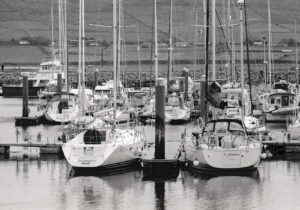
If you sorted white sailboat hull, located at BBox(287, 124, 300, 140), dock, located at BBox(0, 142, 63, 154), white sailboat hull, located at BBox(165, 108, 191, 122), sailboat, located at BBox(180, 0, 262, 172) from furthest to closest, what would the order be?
1. white sailboat hull, located at BBox(165, 108, 191, 122)
2. white sailboat hull, located at BBox(287, 124, 300, 140)
3. dock, located at BBox(0, 142, 63, 154)
4. sailboat, located at BBox(180, 0, 262, 172)

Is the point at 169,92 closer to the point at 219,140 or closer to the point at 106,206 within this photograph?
the point at 219,140

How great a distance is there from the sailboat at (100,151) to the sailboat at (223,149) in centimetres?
269

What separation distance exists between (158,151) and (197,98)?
3500cm

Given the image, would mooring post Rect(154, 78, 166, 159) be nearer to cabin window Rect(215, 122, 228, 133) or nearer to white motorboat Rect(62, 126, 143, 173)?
white motorboat Rect(62, 126, 143, 173)

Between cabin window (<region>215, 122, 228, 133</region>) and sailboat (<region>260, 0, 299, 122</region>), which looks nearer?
cabin window (<region>215, 122, 228, 133</region>)

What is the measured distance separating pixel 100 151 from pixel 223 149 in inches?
201

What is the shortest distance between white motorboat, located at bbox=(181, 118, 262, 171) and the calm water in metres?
0.55

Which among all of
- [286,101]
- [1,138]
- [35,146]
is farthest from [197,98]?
[35,146]

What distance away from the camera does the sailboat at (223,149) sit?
37.7 metres

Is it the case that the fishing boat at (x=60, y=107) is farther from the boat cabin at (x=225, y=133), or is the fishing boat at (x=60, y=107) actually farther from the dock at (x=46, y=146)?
the boat cabin at (x=225, y=133)

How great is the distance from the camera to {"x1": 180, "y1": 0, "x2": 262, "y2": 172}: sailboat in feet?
124

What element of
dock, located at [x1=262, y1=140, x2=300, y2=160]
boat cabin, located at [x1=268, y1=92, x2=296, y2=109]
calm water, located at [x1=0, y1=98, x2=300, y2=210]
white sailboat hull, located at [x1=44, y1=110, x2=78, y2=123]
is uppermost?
boat cabin, located at [x1=268, y1=92, x2=296, y2=109]

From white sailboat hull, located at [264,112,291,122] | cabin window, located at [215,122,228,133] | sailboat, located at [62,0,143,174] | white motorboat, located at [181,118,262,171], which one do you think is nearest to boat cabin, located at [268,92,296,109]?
white sailboat hull, located at [264,112,291,122]

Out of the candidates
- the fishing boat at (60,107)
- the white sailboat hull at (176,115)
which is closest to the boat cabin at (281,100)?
the white sailboat hull at (176,115)
